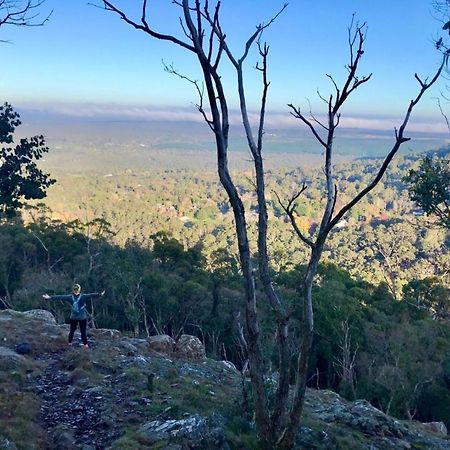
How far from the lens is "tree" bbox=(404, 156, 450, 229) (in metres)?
8.41

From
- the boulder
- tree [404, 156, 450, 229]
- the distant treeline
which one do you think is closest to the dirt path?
the boulder

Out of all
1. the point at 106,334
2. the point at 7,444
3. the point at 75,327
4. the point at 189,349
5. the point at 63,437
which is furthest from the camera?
the point at 189,349

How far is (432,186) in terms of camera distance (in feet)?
27.9

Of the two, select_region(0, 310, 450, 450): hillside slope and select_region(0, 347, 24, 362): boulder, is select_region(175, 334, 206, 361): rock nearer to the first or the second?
select_region(0, 310, 450, 450): hillside slope

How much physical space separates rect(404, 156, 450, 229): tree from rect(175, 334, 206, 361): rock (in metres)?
6.13

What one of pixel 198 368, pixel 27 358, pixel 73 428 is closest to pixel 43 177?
pixel 27 358

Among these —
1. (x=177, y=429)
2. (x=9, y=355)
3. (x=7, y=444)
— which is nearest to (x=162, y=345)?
(x=9, y=355)

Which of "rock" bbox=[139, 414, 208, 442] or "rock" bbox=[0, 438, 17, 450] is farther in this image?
"rock" bbox=[139, 414, 208, 442]

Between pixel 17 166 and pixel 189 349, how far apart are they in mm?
5875

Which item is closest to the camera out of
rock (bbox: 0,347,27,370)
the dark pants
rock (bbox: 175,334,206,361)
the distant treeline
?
rock (bbox: 0,347,27,370)

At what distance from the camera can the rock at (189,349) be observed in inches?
458

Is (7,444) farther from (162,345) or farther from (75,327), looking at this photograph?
(162,345)

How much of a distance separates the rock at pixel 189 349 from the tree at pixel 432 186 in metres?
6.13

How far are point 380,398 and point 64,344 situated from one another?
13.0 m
